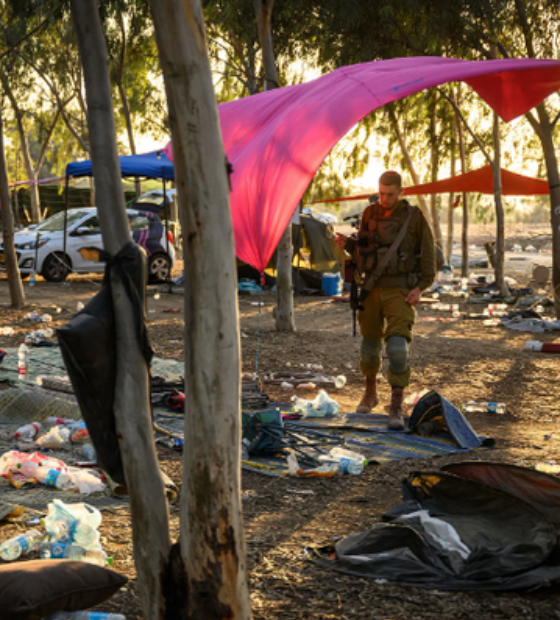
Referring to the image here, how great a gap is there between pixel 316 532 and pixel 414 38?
14.4 meters

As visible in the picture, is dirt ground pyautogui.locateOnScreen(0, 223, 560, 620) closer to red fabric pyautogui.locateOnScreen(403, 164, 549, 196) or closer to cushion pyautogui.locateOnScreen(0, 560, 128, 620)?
cushion pyautogui.locateOnScreen(0, 560, 128, 620)

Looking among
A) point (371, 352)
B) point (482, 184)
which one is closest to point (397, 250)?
point (371, 352)

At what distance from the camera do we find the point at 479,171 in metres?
20.4

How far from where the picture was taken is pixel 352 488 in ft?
17.3

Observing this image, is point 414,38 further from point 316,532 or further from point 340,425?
point 316,532

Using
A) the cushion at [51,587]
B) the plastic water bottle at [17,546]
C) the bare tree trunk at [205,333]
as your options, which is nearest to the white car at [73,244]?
the plastic water bottle at [17,546]

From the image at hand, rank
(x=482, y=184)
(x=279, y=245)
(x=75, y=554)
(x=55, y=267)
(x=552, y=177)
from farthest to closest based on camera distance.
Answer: (x=482, y=184) < (x=55, y=267) < (x=552, y=177) < (x=279, y=245) < (x=75, y=554)

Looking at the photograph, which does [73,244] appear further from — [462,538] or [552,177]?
[462,538]

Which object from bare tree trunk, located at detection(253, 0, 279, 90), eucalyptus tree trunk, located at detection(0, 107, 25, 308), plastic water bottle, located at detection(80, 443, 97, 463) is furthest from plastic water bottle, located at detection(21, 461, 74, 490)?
eucalyptus tree trunk, located at detection(0, 107, 25, 308)

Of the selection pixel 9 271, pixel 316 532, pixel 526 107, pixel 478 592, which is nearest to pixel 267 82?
pixel 526 107

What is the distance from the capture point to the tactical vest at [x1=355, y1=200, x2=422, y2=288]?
21.9ft

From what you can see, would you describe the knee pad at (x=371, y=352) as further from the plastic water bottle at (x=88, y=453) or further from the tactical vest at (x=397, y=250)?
the plastic water bottle at (x=88, y=453)

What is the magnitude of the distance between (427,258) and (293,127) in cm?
148

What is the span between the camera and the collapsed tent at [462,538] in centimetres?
373
